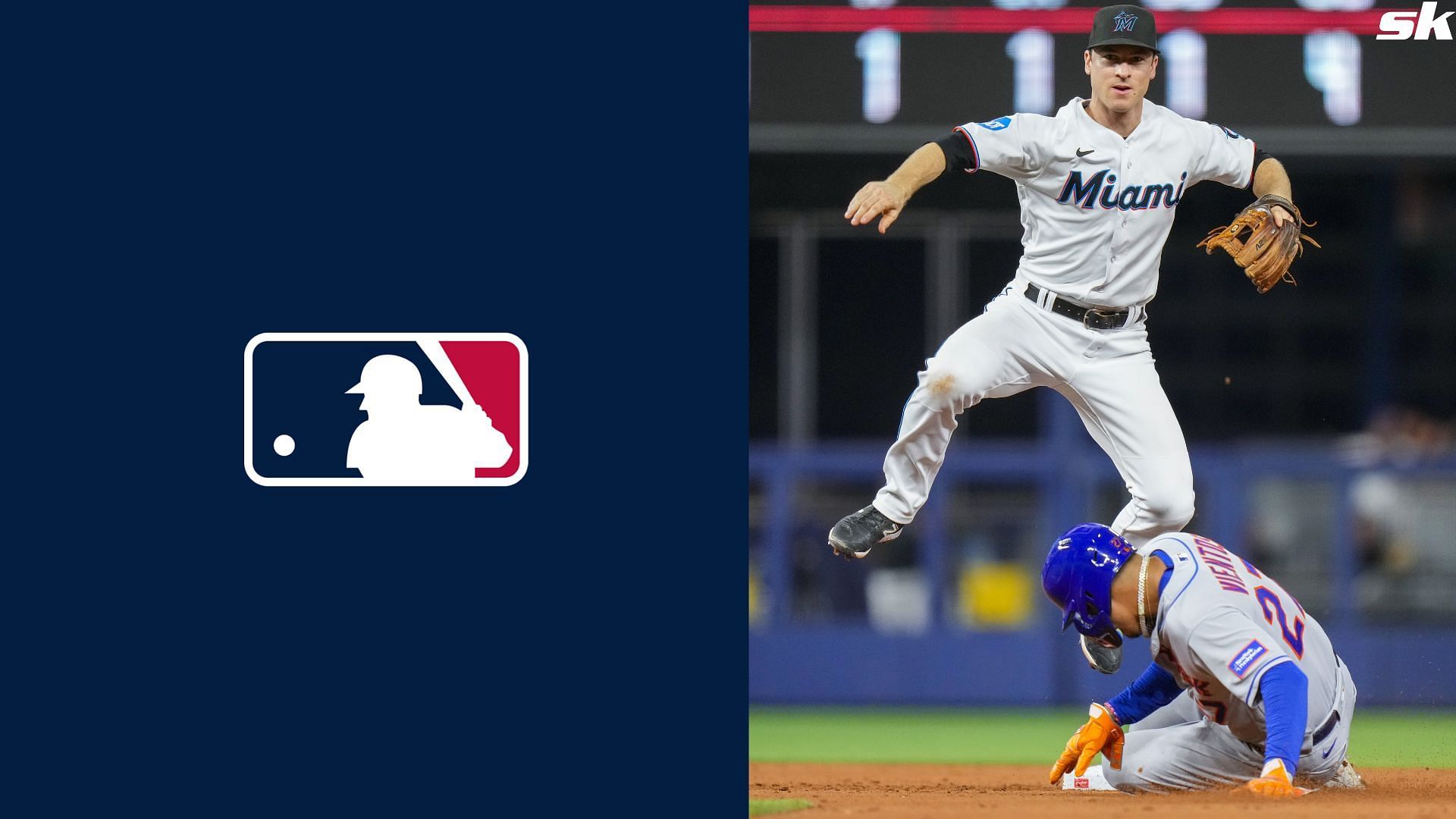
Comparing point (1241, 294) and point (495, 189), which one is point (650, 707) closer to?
point (495, 189)

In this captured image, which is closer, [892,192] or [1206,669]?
[892,192]

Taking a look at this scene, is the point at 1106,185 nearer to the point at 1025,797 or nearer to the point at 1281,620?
the point at 1281,620

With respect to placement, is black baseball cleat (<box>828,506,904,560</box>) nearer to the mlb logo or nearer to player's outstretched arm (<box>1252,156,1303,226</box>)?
player's outstretched arm (<box>1252,156,1303,226</box>)

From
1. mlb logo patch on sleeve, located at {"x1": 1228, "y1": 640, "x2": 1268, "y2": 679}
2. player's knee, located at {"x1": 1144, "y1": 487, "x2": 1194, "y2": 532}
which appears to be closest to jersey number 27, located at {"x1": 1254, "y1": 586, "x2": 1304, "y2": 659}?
mlb logo patch on sleeve, located at {"x1": 1228, "y1": 640, "x2": 1268, "y2": 679}

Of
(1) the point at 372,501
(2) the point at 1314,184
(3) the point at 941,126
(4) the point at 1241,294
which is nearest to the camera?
(1) the point at 372,501

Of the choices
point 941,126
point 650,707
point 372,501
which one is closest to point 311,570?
point 372,501

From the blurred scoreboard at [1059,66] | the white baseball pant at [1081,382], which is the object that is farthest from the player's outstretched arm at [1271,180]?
the white baseball pant at [1081,382]

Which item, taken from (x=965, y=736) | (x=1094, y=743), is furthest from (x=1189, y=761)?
(x=965, y=736)
